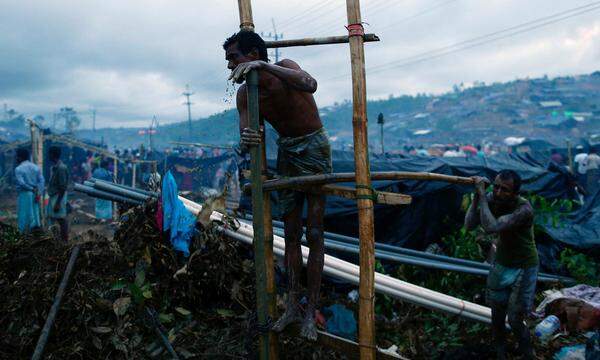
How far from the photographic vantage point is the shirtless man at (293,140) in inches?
115

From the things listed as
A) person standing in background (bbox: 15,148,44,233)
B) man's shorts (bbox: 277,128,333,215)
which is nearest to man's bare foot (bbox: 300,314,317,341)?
man's shorts (bbox: 277,128,333,215)

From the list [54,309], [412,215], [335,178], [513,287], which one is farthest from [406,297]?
[412,215]

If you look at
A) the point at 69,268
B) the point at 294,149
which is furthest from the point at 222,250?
the point at 294,149

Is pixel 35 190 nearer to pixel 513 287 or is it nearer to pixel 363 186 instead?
pixel 363 186

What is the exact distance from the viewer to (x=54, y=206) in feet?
28.0

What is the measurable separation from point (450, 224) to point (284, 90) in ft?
21.0

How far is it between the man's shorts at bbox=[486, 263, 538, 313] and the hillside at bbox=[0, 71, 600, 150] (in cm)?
3958

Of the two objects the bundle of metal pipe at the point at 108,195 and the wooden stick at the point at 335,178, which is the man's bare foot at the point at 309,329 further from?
the bundle of metal pipe at the point at 108,195

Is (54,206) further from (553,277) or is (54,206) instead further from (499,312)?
(553,277)

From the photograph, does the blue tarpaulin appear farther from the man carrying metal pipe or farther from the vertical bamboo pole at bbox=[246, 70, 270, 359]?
the man carrying metal pipe

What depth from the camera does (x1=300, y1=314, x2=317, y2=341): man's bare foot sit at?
306cm

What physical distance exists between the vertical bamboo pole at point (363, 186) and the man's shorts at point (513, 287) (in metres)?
1.92

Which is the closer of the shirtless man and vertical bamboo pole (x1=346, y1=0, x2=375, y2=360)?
vertical bamboo pole (x1=346, y1=0, x2=375, y2=360)

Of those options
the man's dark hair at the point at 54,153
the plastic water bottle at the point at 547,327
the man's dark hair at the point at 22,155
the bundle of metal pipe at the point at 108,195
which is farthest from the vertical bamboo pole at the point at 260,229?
the man's dark hair at the point at 22,155
